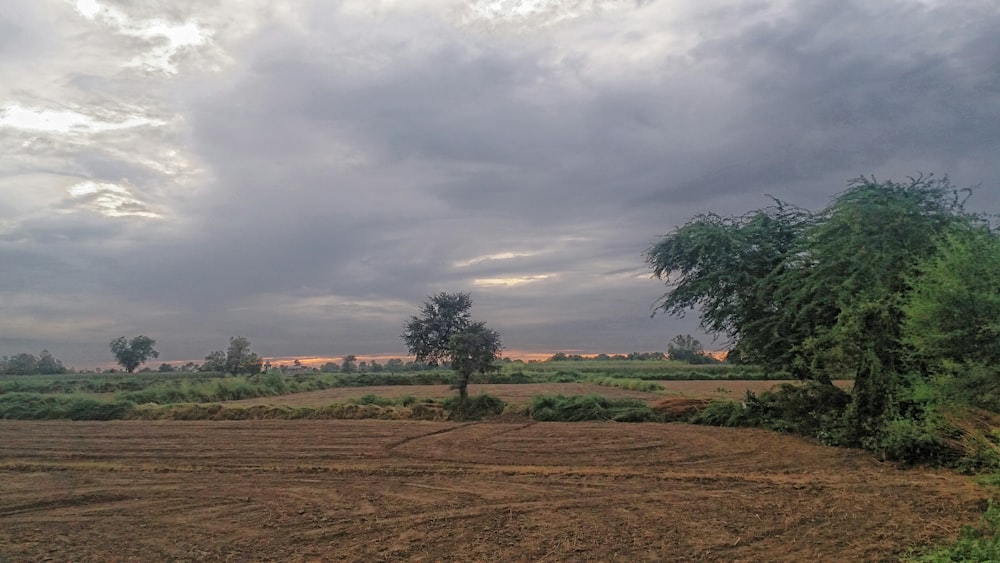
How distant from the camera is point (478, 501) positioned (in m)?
8.57

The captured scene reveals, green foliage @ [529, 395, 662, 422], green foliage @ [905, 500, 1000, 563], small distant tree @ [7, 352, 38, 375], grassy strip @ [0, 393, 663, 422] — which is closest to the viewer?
green foliage @ [905, 500, 1000, 563]

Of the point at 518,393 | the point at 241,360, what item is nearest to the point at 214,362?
the point at 241,360

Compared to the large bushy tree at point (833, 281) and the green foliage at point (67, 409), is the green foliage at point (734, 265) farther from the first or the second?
the green foliage at point (67, 409)

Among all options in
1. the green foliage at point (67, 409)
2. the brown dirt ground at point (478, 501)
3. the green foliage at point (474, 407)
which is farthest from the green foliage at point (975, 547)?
the green foliage at point (67, 409)

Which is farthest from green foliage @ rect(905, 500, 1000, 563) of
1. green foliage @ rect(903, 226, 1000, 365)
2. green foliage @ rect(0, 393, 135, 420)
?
green foliage @ rect(0, 393, 135, 420)

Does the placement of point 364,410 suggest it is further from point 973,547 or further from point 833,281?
point 973,547

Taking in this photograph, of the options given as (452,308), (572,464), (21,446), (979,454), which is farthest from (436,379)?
(979,454)

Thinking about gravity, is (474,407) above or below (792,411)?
below

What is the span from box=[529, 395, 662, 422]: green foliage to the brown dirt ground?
9.39 ft

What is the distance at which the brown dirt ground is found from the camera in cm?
668

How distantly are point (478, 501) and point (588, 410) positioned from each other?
10119 mm

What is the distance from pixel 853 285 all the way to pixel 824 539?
7514 millimetres

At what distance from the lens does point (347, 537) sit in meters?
7.09

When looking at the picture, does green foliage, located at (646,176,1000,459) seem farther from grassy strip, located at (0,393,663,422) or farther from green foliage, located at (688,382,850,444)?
grassy strip, located at (0,393,663,422)
